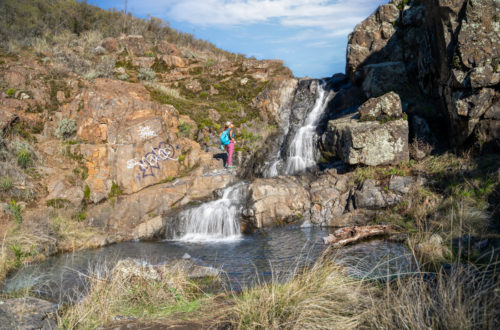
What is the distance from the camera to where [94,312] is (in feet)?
13.6

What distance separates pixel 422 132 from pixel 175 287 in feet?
32.9

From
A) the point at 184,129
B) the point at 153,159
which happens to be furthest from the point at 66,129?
the point at 184,129

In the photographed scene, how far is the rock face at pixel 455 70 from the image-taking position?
9008 mm

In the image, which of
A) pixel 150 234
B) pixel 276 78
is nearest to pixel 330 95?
pixel 276 78

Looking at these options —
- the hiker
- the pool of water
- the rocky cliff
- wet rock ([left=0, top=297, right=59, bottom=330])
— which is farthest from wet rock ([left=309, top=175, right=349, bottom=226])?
wet rock ([left=0, top=297, right=59, bottom=330])

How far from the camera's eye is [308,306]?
3.38 meters

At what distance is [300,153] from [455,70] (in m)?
6.59

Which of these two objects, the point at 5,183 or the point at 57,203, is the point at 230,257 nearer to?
the point at 57,203

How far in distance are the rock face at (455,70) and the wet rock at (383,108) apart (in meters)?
1.20

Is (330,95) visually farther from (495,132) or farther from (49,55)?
(49,55)

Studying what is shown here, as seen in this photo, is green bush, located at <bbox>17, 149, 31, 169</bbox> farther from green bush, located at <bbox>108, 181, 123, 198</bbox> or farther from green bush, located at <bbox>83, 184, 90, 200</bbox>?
green bush, located at <bbox>108, 181, 123, 198</bbox>

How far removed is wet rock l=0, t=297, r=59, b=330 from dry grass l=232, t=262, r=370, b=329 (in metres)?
2.53

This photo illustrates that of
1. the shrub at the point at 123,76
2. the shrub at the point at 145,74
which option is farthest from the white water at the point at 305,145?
the shrub at the point at 123,76

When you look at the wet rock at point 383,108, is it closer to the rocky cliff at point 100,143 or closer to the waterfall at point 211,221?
the waterfall at point 211,221
